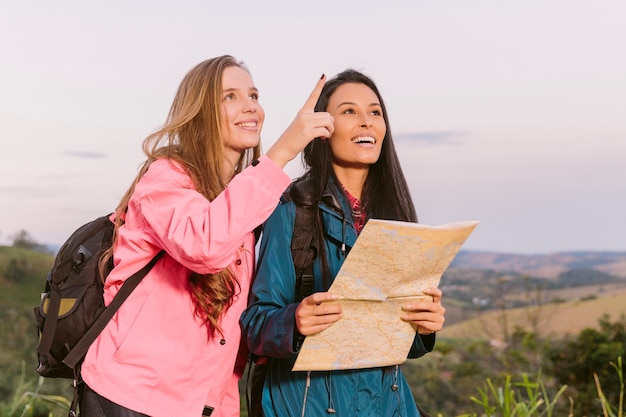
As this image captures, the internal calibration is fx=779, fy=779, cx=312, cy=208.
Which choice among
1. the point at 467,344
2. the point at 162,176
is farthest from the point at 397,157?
the point at 467,344

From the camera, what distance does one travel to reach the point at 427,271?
2207 millimetres

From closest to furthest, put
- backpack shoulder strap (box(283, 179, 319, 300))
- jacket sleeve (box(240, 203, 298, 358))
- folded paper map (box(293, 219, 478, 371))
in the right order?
folded paper map (box(293, 219, 478, 371))
jacket sleeve (box(240, 203, 298, 358))
backpack shoulder strap (box(283, 179, 319, 300))

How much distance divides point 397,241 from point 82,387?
1.04 m

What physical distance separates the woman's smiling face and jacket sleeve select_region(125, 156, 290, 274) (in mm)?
476

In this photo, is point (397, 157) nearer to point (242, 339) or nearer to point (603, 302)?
point (242, 339)

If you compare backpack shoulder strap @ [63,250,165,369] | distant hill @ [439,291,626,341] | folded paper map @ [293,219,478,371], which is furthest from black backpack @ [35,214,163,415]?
distant hill @ [439,291,626,341]

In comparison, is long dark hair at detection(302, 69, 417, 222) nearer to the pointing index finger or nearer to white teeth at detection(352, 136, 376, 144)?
white teeth at detection(352, 136, 376, 144)

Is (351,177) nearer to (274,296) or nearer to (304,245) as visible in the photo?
(304,245)

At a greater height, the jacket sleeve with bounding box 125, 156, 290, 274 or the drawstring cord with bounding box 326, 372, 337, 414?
the jacket sleeve with bounding box 125, 156, 290, 274

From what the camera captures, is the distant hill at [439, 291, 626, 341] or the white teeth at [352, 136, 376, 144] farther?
the distant hill at [439, 291, 626, 341]

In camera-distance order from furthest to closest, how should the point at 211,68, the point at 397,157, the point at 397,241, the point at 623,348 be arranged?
1. the point at 623,348
2. the point at 397,157
3. the point at 211,68
4. the point at 397,241

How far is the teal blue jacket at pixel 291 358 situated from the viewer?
2.28 meters

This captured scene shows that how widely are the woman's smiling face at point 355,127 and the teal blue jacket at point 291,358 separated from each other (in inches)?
10.5

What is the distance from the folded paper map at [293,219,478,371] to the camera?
2.05 metres
